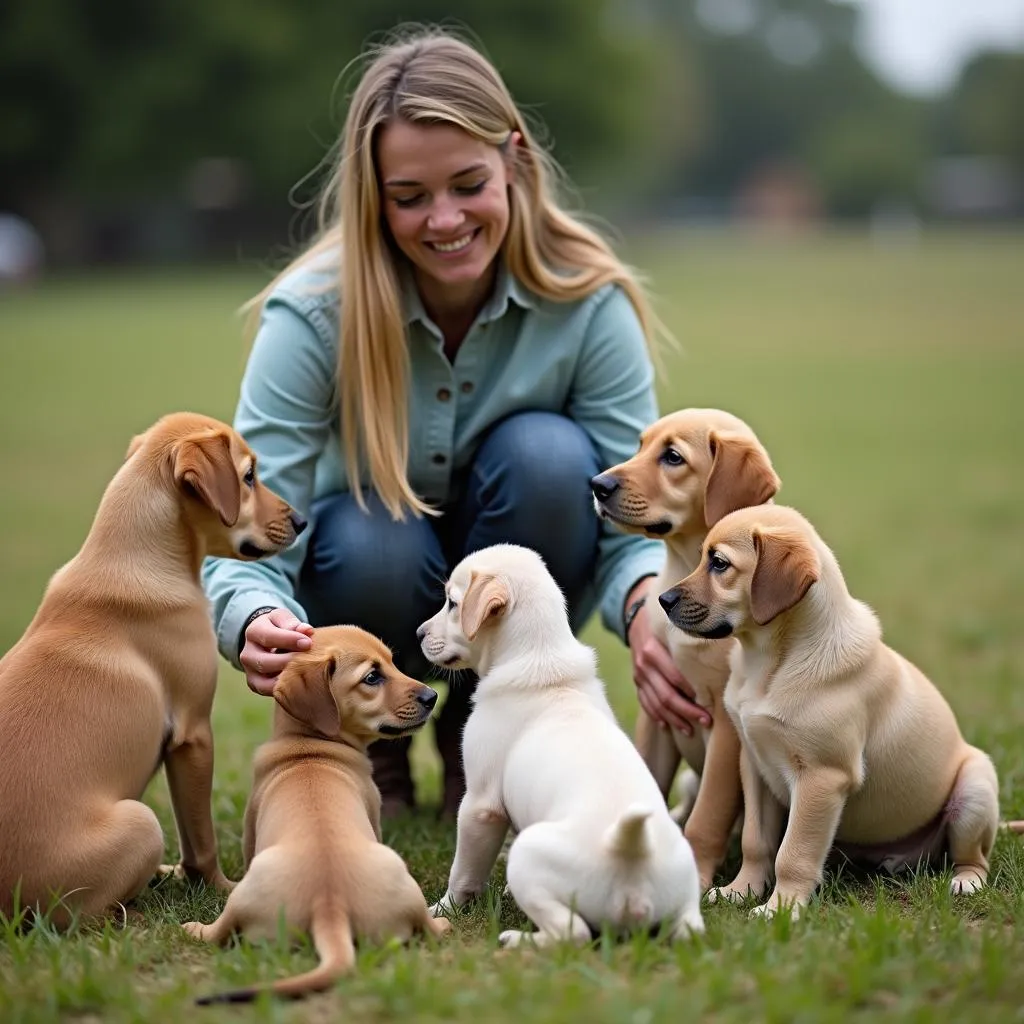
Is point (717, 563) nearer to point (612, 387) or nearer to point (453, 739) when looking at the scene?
point (612, 387)

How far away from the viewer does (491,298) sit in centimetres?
544

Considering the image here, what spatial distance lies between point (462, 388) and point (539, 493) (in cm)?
55

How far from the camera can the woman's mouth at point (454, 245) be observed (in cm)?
507

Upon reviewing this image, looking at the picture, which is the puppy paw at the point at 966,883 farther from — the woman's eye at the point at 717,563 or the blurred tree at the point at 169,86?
the blurred tree at the point at 169,86

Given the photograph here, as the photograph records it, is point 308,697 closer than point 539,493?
Yes

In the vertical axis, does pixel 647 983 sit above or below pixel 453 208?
below

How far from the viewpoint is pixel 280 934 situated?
3.52m

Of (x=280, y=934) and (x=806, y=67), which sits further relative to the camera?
(x=806, y=67)

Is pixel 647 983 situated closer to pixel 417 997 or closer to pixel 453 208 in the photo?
pixel 417 997

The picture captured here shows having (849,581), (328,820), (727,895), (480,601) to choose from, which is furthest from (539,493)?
(849,581)

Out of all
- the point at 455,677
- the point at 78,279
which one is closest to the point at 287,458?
the point at 455,677

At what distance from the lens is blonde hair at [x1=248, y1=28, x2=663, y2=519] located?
4.98 m

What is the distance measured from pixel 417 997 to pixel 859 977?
97 centimetres

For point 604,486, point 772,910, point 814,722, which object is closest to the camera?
point 772,910
